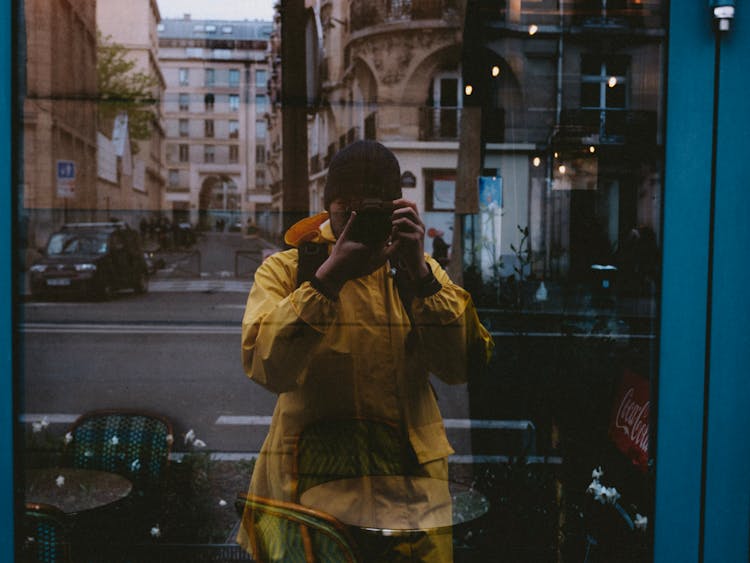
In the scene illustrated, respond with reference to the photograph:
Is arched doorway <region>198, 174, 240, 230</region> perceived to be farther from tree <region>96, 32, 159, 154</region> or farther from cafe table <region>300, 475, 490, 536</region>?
cafe table <region>300, 475, 490, 536</region>

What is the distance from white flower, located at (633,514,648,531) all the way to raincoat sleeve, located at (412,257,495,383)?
586mm

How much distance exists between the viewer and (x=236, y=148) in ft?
5.30

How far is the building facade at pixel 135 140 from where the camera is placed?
159 centimetres

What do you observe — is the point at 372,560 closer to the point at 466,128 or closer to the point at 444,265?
the point at 444,265

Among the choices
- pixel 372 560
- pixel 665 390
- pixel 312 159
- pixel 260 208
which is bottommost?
pixel 372 560

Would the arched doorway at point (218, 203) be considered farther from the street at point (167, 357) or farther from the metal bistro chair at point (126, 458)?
the metal bistro chair at point (126, 458)

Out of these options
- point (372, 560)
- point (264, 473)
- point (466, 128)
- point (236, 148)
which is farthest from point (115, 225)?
point (372, 560)

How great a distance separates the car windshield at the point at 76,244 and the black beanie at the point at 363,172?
23.0 inches

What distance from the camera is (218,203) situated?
159cm

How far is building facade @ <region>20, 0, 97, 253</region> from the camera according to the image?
54.2 inches

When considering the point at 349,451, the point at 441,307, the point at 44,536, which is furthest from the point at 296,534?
the point at 441,307

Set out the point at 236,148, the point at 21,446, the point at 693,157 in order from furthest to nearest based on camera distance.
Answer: the point at 236,148 → the point at 21,446 → the point at 693,157

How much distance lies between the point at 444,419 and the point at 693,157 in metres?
1.00

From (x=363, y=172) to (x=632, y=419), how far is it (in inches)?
35.2
